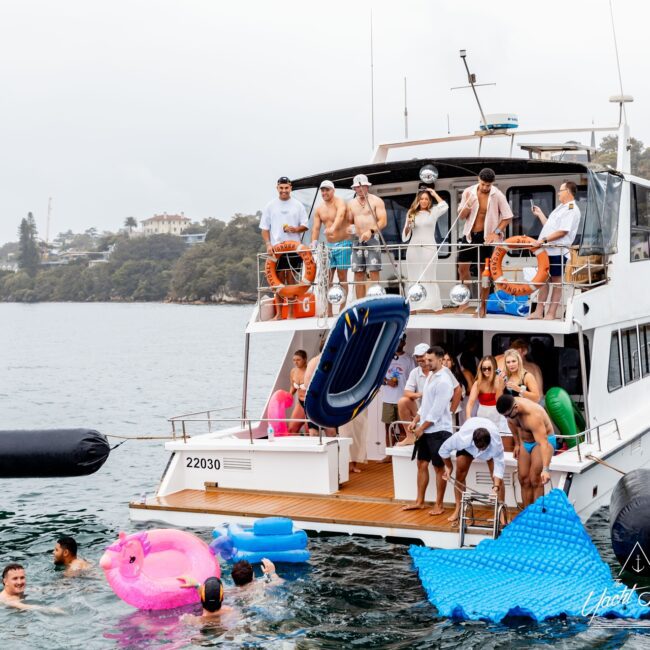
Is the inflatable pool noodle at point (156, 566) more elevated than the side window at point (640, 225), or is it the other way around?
the side window at point (640, 225)

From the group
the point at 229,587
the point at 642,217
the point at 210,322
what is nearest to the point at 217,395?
the point at 642,217

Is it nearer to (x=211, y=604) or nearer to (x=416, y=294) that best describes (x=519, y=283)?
(x=416, y=294)

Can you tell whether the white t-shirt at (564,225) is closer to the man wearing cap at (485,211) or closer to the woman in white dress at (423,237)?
the man wearing cap at (485,211)

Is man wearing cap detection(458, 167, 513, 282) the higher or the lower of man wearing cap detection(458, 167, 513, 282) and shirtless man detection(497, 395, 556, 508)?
the higher

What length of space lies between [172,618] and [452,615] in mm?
2697

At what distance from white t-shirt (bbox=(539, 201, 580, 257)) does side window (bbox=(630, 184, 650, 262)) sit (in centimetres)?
269

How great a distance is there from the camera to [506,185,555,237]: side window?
584 inches

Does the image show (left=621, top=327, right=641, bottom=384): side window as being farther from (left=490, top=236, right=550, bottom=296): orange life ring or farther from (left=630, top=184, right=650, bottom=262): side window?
(left=490, top=236, right=550, bottom=296): orange life ring

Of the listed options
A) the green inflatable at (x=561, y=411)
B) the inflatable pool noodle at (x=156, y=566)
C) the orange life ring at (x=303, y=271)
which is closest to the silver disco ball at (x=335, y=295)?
the orange life ring at (x=303, y=271)

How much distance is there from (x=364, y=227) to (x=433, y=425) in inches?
Answer: 130

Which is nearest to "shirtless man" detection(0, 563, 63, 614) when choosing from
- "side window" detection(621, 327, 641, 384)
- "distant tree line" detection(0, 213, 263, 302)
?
"side window" detection(621, 327, 641, 384)

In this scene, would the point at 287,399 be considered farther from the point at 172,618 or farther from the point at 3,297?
the point at 3,297

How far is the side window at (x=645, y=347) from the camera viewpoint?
1566 centimetres

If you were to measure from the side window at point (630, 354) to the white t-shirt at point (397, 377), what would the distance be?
3384 millimetres
